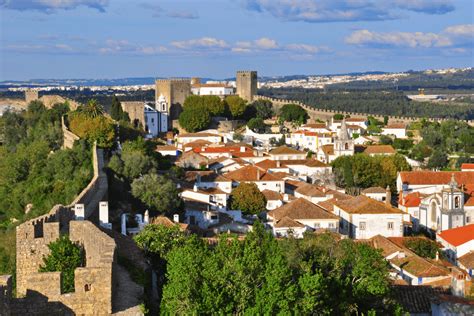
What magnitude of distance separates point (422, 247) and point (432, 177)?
1312 centimetres

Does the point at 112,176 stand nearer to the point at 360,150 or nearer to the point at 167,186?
the point at 167,186

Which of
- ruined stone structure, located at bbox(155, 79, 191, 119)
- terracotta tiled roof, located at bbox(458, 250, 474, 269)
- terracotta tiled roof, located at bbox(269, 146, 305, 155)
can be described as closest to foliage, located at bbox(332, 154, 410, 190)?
terracotta tiled roof, located at bbox(269, 146, 305, 155)

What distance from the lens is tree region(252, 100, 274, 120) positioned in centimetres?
5472

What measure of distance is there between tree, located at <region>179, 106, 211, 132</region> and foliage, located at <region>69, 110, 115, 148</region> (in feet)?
61.2

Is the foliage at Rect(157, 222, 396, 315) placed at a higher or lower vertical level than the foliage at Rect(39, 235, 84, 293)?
lower

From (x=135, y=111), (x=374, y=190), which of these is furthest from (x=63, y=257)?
(x=135, y=111)

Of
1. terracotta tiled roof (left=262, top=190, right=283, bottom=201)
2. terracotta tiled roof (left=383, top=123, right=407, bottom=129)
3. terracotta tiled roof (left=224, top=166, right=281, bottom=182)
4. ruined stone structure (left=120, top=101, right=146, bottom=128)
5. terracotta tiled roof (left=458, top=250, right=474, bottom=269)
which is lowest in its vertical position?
terracotta tiled roof (left=458, top=250, right=474, bottom=269)

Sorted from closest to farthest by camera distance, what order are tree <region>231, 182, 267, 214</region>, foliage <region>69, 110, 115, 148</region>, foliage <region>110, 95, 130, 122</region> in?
1. foliage <region>69, 110, 115, 148</region>
2. tree <region>231, 182, 267, 214</region>
3. foliage <region>110, 95, 130, 122</region>

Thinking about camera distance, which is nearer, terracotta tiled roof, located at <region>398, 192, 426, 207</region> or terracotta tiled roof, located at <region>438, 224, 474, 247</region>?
terracotta tiled roof, located at <region>438, 224, 474, 247</region>

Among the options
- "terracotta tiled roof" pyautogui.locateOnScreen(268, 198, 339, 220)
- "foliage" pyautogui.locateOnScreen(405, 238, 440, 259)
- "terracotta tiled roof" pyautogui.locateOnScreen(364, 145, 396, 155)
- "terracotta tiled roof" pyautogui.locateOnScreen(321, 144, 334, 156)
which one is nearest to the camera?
"foliage" pyautogui.locateOnScreen(405, 238, 440, 259)

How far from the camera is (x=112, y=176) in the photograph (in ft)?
79.0

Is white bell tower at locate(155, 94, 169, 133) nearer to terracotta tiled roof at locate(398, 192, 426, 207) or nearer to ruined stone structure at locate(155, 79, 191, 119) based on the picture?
ruined stone structure at locate(155, 79, 191, 119)

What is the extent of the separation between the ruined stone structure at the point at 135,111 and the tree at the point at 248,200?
17.2m

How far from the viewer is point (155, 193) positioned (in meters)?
23.1
